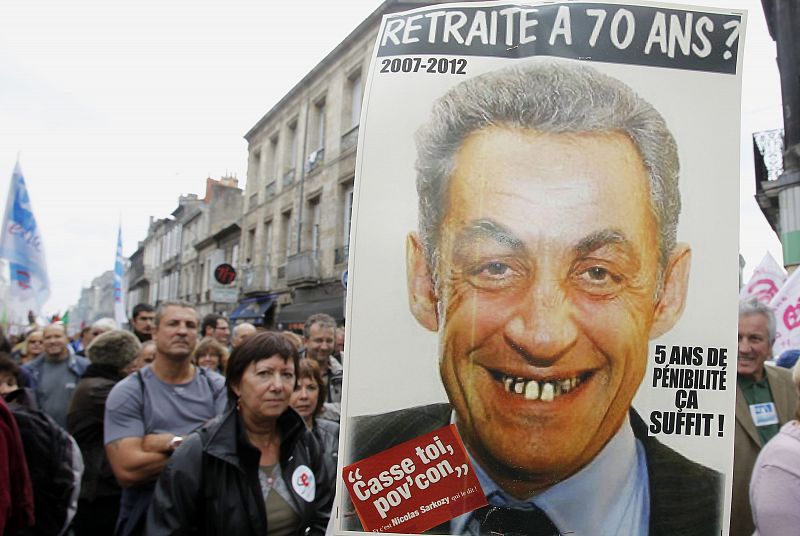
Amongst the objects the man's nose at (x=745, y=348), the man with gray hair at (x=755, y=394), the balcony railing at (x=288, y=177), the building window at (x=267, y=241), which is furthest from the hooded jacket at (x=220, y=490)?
the building window at (x=267, y=241)

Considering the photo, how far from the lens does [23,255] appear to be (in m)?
7.41

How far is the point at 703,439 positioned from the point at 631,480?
18 centimetres

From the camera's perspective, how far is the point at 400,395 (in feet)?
4.74

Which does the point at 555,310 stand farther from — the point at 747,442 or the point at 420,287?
the point at 747,442

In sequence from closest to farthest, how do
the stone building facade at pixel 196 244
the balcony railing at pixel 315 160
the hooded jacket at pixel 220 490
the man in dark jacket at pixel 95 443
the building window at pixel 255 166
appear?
the hooded jacket at pixel 220 490, the man in dark jacket at pixel 95 443, the balcony railing at pixel 315 160, the building window at pixel 255 166, the stone building facade at pixel 196 244

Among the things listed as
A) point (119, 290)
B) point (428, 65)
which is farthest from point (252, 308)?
point (428, 65)

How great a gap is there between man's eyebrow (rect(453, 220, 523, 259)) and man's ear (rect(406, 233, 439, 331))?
8cm

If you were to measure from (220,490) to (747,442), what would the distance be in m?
2.17

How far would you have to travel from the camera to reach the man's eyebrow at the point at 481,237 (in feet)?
4.81

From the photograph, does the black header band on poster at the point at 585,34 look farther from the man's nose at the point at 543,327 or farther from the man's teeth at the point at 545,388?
the man's teeth at the point at 545,388

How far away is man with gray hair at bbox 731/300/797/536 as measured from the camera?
9.00 ft

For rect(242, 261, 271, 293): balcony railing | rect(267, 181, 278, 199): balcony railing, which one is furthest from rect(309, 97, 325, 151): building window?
rect(242, 261, 271, 293): balcony railing

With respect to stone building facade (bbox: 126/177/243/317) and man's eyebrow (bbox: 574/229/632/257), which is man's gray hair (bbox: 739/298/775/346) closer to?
man's eyebrow (bbox: 574/229/632/257)

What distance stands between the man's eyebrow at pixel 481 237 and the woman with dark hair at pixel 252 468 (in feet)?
3.97
